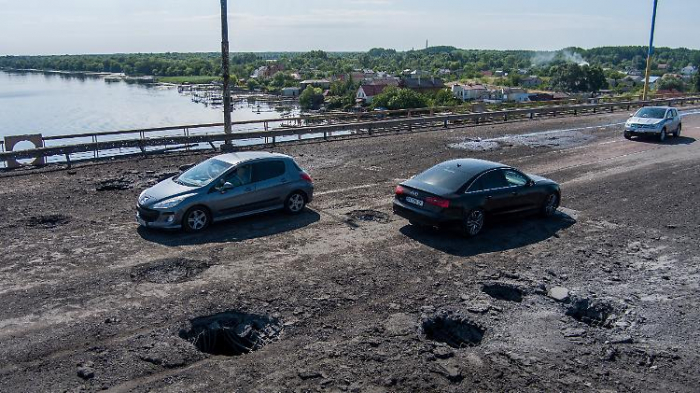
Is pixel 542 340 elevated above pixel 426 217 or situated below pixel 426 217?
below

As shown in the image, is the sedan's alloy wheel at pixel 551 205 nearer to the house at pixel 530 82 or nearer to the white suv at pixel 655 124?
the white suv at pixel 655 124

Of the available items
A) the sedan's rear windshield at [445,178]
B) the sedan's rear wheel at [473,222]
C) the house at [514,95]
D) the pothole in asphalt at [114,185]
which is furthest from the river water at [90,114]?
the house at [514,95]

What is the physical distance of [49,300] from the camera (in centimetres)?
805

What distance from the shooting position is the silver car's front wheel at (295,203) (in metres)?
12.8

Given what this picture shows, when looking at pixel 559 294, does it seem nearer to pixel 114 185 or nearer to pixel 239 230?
pixel 239 230

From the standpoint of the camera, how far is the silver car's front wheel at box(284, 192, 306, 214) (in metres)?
12.8

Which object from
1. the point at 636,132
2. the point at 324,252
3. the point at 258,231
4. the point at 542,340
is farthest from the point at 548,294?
the point at 636,132

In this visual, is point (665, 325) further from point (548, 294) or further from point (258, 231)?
point (258, 231)

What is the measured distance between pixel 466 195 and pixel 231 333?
563 cm

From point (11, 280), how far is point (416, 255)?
21.4ft

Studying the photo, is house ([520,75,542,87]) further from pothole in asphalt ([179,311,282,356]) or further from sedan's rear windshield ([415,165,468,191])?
pothole in asphalt ([179,311,282,356])

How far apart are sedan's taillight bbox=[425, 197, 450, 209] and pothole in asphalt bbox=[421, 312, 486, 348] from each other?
3302mm

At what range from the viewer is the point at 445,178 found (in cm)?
1163

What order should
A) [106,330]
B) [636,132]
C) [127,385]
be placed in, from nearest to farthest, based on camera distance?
[127,385]
[106,330]
[636,132]
